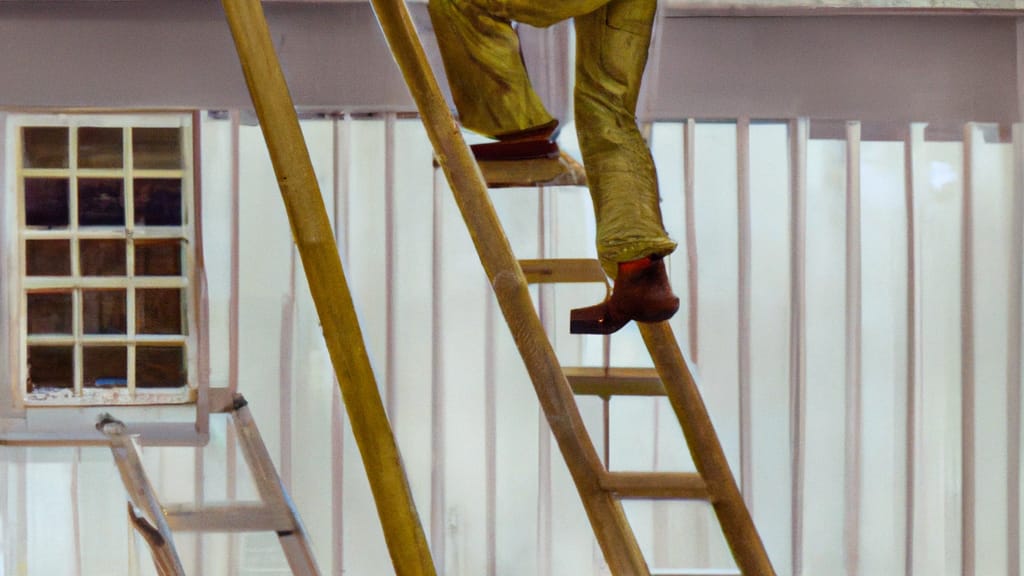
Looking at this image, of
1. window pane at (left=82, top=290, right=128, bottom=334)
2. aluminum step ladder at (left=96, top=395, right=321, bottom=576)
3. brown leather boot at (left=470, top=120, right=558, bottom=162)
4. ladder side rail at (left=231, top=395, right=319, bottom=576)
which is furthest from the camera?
window pane at (left=82, top=290, right=128, bottom=334)

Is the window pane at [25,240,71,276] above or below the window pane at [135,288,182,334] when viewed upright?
above

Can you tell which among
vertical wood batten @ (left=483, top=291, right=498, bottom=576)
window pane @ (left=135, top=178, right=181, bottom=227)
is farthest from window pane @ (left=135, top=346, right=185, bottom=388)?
vertical wood batten @ (left=483, top=291, right=498, bottom=576)

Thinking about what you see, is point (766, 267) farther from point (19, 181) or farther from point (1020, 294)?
point (19, 181)

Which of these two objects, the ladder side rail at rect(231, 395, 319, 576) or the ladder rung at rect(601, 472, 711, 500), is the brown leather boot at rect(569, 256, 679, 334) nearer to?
the ladder rung at rect(601, 472, 711, 500)

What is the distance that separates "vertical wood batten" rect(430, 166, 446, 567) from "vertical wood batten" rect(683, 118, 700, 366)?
1.53 feet

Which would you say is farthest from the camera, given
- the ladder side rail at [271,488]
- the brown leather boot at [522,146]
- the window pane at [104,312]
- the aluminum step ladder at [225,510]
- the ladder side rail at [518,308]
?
the window pane at [104,312]

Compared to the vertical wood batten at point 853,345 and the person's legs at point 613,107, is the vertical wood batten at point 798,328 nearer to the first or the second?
the vertical wood batten at point 853,345

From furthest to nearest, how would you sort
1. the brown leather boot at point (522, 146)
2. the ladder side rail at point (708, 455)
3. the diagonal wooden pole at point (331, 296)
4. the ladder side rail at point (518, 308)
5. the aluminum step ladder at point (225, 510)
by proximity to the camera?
the aluminum step ladder at point (225, 510) < the brown leather boot at point (522, 146) < the ladder side rail at point (708, 455) < the ladder side rail at point (518, 308) < the diagonal wooden pole at point (331, 296)

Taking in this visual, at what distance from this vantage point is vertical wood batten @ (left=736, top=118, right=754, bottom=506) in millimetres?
1688

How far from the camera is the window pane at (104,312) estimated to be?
5.40ft

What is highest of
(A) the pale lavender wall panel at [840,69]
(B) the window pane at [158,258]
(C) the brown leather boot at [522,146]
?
(A) the pale lavender wall panel at [840,69]

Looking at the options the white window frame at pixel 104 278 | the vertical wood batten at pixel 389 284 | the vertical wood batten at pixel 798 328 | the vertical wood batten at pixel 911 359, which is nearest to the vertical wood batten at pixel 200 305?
the white window frame at pixel 104 278

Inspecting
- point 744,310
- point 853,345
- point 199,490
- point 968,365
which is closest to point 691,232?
point 744,310

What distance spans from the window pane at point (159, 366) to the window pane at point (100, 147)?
14.0 inches
